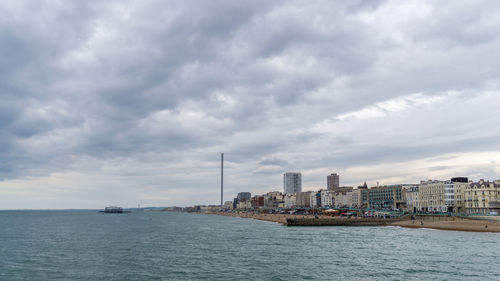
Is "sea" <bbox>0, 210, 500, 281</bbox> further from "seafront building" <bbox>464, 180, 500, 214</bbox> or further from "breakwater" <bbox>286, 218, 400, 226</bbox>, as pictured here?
"seafront building" <bbox>464, 180, 500, 214</bbox>

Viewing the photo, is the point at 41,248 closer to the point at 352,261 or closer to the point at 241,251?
the point at 241,251

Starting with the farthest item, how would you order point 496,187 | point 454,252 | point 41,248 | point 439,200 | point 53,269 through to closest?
point 439,200
point 496,187
point 41,248
point 454,252
point 53,269

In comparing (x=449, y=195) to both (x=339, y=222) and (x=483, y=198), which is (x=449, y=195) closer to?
(x=483, y=198)

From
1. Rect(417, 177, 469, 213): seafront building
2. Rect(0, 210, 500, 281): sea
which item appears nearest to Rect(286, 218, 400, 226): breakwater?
Rect(417, 177, 469, 213): seafront building

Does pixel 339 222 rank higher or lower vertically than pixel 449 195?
lower

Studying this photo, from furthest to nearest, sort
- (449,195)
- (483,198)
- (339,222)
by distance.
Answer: (449,195) < (483,198) < (339,222)

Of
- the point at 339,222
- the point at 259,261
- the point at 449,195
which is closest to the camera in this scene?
the point at 259,261

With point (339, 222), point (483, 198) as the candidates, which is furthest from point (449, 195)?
point (339, 222)

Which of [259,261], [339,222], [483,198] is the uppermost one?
[483,198]

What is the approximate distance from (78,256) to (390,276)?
47554 millimetres

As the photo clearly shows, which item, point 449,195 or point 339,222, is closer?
point 339,222

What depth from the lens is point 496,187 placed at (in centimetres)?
16588

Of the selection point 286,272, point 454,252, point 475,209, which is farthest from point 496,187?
point 286,272

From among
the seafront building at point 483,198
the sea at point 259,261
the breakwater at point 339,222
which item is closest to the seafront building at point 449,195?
the seafront building at point 483,198
